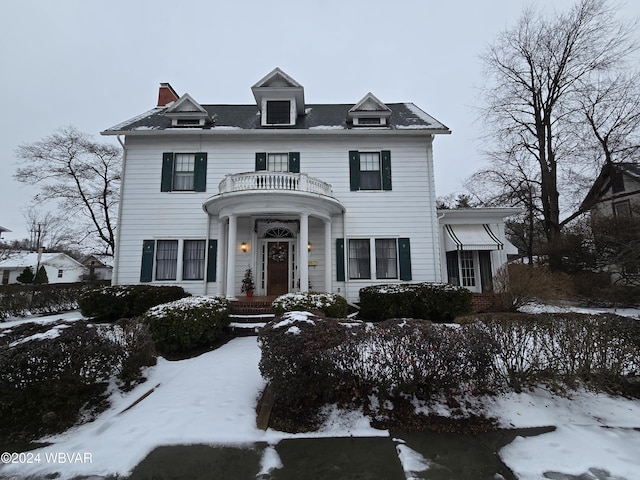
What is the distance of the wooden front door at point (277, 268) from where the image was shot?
12.6m

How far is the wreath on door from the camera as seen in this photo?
1266 cm

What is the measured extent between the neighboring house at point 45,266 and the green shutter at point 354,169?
36699 mm

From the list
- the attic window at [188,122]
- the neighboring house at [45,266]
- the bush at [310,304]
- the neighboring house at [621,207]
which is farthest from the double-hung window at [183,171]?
the neighboring house at [45,266]

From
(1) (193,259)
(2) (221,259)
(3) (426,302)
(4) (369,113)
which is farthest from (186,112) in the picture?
(3) (426,302)

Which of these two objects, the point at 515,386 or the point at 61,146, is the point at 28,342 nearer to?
the point at 515,386

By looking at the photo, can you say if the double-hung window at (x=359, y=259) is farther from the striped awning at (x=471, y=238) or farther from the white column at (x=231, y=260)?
the white column at (x=231, y=260)

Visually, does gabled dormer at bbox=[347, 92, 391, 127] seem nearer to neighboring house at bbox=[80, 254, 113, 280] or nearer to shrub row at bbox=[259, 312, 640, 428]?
shrub row at bbox=[259, 312, 640, 428]

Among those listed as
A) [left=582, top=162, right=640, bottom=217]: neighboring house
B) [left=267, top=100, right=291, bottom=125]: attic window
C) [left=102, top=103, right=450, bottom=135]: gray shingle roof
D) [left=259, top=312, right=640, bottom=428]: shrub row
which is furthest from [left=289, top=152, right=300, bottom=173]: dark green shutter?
[left=582, top=162, right=640, bottom=217]: neighboring house

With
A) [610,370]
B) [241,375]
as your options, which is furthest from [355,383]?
[610,370]

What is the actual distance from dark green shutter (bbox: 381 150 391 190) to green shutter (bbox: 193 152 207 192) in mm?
7802

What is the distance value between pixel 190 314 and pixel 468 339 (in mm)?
6114

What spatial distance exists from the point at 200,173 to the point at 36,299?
841 cm

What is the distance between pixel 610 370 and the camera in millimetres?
4496

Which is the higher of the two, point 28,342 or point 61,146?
point 61,146
